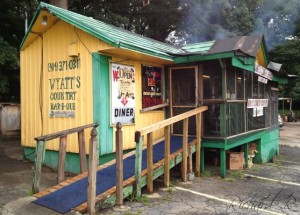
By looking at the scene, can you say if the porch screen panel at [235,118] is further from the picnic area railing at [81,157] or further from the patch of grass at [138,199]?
the picnic area railing at [81,157]

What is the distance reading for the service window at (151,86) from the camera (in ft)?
26.4

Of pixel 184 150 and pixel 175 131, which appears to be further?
pixel 175 131

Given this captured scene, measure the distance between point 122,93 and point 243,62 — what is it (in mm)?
3122

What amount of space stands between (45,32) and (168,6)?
15.6 metres

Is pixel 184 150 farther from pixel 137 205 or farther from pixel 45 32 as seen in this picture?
pixel 45 32

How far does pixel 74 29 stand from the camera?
7.19 metres

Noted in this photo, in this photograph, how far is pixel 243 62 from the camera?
7641mm

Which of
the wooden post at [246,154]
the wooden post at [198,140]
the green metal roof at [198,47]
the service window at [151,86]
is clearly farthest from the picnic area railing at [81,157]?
the wooden post at [246,154]

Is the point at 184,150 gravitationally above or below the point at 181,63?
below

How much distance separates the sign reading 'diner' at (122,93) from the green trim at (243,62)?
2.45 meters

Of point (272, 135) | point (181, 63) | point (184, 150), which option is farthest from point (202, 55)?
point (272, 135)

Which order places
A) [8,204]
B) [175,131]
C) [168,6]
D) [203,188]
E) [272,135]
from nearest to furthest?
1. [8,204]
2. [203,188]
3. [175,131]
4. [272,135]
5. [168,6]

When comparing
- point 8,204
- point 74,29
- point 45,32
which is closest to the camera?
point 8,204

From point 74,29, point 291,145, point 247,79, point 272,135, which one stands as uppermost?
point 74,29
